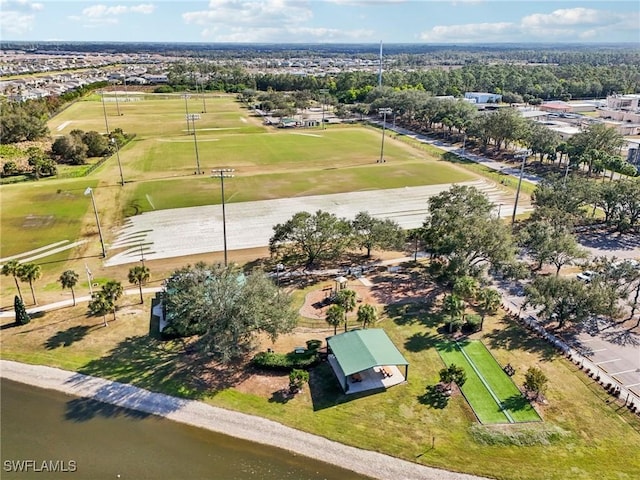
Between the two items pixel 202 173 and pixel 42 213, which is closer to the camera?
pixel 42 213

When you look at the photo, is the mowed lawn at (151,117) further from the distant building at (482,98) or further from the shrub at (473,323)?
the shrub at (473,323)

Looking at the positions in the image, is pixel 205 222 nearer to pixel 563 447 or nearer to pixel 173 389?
pixel 173 389

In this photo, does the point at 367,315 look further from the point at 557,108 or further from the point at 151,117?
the point at 557,108

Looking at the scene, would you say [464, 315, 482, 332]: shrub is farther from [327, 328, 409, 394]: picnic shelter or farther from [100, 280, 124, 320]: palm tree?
[100, 280, 124, 320]: palm tree

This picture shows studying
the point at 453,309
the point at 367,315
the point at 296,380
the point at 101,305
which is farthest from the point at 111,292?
the point at 453,309

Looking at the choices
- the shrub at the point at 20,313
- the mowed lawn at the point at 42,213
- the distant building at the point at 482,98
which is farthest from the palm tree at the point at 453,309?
the distant building at the point at 482,98

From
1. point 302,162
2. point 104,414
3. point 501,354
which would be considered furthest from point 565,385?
point 302,162
